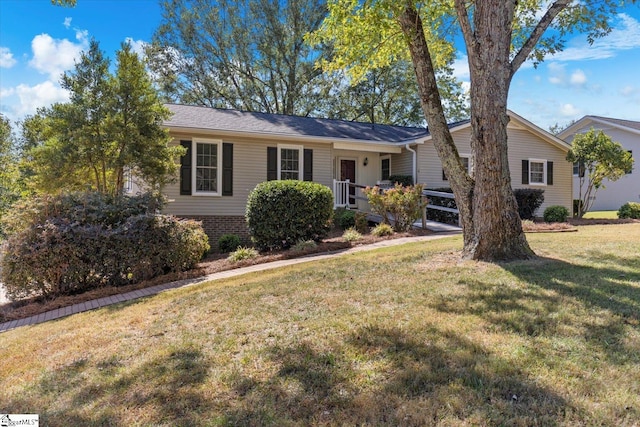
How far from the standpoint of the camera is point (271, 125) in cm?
1333

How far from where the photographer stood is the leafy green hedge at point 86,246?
659 centimetres

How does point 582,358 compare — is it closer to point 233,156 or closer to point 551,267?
point 551,267

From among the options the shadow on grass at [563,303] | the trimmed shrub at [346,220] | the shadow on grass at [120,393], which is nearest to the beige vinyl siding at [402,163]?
the trimmed shrub at [346,220]

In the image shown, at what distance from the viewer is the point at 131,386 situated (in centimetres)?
281

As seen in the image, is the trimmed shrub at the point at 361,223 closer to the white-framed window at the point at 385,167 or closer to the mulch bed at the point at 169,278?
the mulch bed at the point at 169,278

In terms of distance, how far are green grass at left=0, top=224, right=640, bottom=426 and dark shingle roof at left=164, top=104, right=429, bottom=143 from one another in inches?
312

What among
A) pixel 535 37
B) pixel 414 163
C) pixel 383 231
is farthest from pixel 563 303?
pixel 414 163

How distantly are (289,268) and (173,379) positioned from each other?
4062 mm

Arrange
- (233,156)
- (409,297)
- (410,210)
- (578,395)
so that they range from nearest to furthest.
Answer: (578,395), (409,297), (410,210), (233,156)

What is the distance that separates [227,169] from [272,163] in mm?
1425

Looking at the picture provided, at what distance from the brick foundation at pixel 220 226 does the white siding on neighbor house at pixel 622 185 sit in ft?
61.6

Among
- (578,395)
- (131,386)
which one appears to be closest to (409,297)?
(578,395)

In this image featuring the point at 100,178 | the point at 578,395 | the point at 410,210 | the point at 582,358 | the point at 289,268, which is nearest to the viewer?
the point at 578,395

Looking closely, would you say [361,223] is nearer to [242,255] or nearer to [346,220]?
[346,220]
